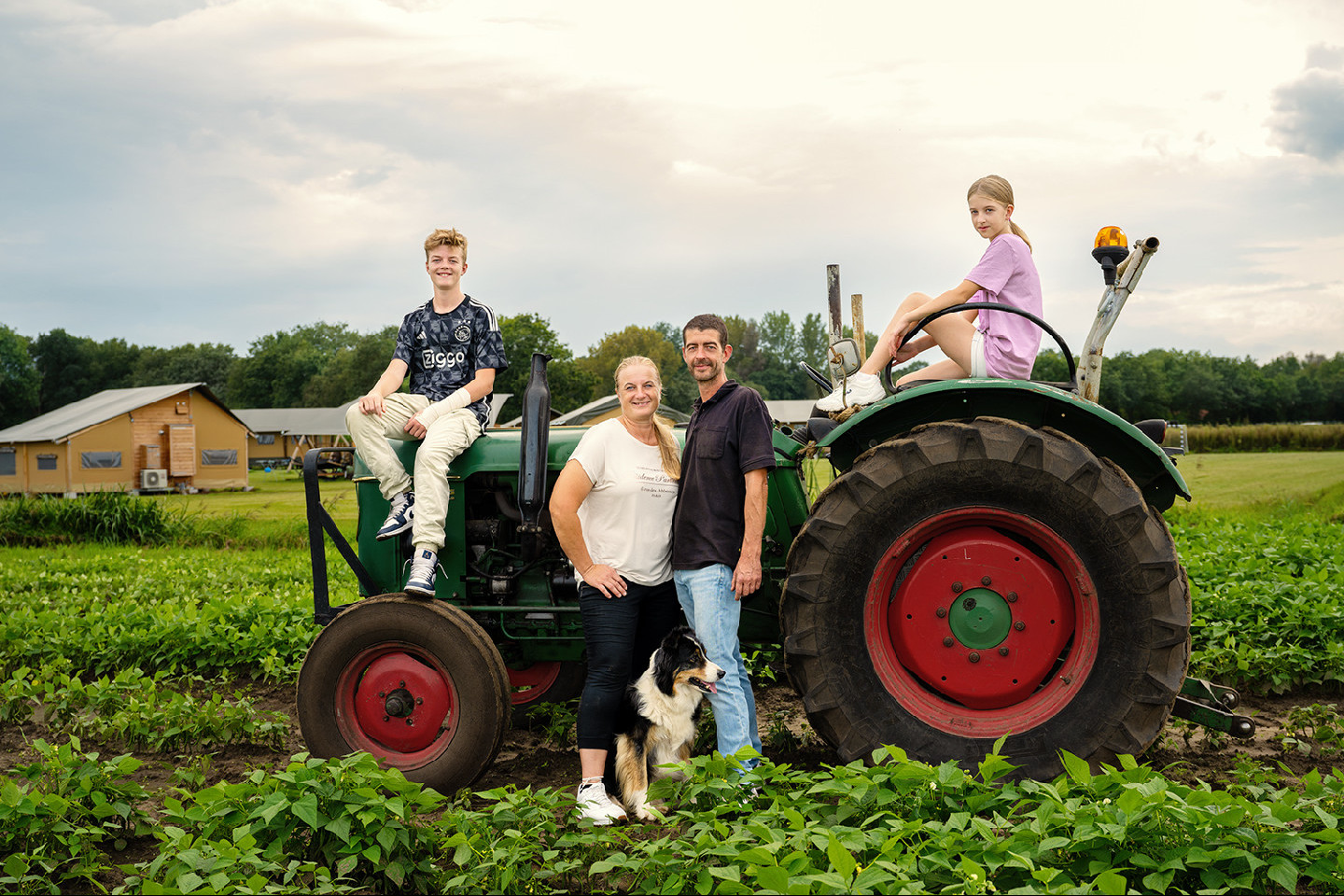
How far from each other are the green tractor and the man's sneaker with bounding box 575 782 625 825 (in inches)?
20.0

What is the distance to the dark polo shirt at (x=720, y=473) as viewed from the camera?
11.2 feet

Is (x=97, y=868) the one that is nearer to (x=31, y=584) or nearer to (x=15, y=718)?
(x=15, y=718)

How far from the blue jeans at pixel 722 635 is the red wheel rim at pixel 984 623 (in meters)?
0.53

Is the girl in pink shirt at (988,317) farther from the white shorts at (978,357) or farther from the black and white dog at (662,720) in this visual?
the black and white dog at (662,720)

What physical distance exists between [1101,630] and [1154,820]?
849 millimetres

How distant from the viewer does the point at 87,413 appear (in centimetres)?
3008

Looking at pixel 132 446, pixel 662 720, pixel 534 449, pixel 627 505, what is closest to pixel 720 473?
pixel 627 505

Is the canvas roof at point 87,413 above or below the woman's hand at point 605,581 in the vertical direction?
above

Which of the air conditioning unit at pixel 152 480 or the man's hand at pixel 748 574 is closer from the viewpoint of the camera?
the man's hand at pixel 748 574

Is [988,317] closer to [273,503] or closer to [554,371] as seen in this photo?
[273,503]

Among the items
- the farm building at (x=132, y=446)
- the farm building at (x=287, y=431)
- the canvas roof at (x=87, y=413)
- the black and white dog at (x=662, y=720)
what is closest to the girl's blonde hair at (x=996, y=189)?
the black and white dog at (x=662, y=720)

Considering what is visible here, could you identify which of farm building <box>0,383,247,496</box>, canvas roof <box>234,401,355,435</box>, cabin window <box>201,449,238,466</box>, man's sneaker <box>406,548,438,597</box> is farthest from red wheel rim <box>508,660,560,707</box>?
canvas roof <box>234,401,355,435</box>

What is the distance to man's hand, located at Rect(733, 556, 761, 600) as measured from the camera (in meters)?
3.37

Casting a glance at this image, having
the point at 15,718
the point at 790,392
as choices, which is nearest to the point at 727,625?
the point at 15,718
